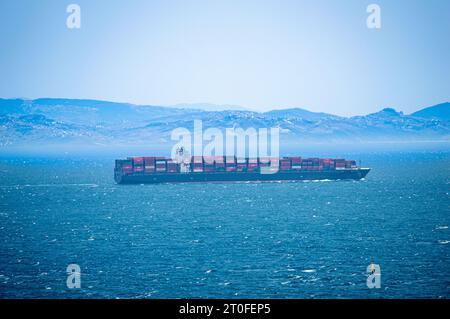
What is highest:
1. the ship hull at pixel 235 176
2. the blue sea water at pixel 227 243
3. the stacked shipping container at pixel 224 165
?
the stacked shipping container at pixel 224 165

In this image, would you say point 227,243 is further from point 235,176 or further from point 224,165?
point 235,176

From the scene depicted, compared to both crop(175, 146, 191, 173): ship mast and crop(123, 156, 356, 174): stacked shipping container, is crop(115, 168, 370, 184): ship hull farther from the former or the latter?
crop(175, 146, 191, 173): ship mast

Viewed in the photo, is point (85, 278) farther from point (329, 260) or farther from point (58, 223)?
point (58, 223)

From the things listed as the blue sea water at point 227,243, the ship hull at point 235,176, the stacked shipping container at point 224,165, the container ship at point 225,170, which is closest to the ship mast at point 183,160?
the container ship at point 225,170

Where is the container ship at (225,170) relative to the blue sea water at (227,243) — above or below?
above

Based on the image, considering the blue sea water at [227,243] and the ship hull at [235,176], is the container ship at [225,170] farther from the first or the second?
the blue sea water at [227,243]
